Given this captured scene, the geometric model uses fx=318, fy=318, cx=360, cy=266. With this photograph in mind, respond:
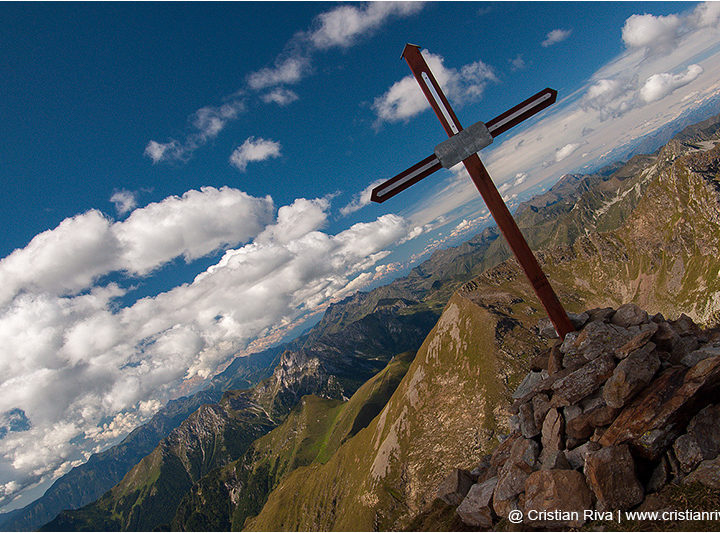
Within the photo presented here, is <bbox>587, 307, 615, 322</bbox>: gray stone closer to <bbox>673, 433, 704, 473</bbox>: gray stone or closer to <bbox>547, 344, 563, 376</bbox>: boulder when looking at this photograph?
<bbox>547, 344, 563, 376</bbox>: boulder

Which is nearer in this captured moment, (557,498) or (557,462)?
(557,498)

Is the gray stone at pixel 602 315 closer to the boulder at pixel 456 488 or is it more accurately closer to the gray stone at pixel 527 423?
the gray stone at pixel 527 423

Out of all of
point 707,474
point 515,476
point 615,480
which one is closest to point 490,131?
point 707,474

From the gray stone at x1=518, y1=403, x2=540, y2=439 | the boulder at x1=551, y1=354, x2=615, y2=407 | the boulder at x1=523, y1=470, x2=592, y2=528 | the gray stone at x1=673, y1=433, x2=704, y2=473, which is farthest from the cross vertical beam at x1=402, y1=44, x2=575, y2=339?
the boulder at x1=523, y1=470, x2=592, y2=528

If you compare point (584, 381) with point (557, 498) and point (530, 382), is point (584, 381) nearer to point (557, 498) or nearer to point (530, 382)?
point (557, 498)

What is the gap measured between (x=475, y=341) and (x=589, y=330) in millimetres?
173861

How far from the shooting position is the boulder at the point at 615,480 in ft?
34.8

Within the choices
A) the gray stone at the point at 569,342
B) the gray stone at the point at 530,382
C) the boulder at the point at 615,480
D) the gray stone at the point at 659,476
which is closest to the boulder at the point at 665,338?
the gray stone at the point at 569,342

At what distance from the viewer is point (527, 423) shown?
15570mm

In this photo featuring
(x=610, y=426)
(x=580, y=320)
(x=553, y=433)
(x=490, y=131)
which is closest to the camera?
(x=610, y=426)

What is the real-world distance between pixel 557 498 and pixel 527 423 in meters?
3.86

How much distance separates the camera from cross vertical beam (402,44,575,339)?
46.3 feet

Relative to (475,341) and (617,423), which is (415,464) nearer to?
(475,341)

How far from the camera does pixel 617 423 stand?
39.8 ft
